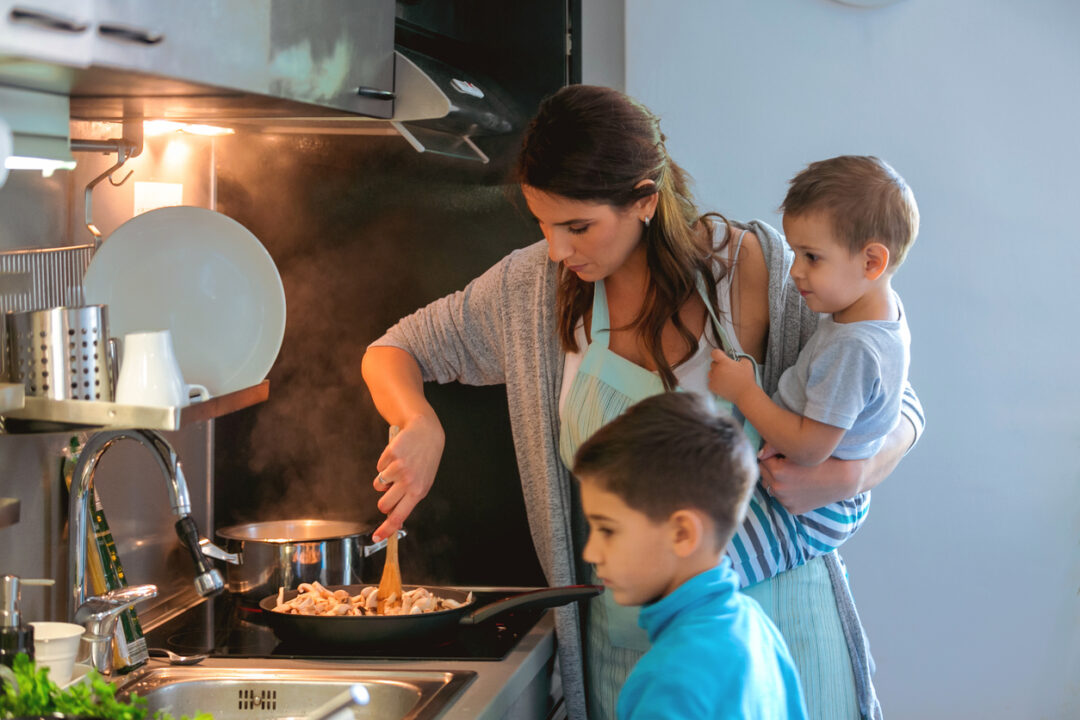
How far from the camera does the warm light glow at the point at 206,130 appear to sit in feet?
6.16

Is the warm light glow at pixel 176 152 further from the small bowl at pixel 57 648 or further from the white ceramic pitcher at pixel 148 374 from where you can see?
the small bowl at pixel 57 648

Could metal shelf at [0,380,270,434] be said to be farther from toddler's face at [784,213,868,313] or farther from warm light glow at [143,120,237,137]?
toddler's face at [784,213,868,313]

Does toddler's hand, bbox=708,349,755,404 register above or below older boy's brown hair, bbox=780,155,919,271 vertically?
below

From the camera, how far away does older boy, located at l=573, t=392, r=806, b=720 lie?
1.09 meters

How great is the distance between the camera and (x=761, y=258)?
1674 millimetres

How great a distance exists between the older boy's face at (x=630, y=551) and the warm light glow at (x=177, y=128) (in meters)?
1.04

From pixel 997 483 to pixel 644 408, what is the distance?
122 cm

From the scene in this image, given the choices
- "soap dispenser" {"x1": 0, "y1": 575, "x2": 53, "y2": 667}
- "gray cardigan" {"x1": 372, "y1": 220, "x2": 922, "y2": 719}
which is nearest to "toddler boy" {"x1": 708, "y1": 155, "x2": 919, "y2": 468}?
"gray cardigan" {"x1": 372, "y1": 220, "x2": 922, "y2": 719}

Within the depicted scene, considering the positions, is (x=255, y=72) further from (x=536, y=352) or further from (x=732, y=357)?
(x=732, y=357)

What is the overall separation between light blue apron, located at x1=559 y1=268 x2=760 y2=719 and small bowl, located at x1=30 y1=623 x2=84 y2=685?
0.72 metres

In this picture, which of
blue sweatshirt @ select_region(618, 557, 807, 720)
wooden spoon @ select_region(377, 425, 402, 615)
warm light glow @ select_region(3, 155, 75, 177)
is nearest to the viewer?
blue sweatshirt @ select_region(618, 557, 807, 720)

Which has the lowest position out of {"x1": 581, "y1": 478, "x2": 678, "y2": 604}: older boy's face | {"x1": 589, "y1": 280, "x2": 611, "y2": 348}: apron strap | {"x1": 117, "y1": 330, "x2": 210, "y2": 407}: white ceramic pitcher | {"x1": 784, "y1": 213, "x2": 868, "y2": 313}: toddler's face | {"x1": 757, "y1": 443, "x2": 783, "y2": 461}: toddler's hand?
{"x1": 581, "y1": 478, "x2": 678, "y2": 604}: older boy's face

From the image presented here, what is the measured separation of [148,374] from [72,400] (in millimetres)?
87

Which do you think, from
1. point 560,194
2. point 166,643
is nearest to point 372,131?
point 560,194
